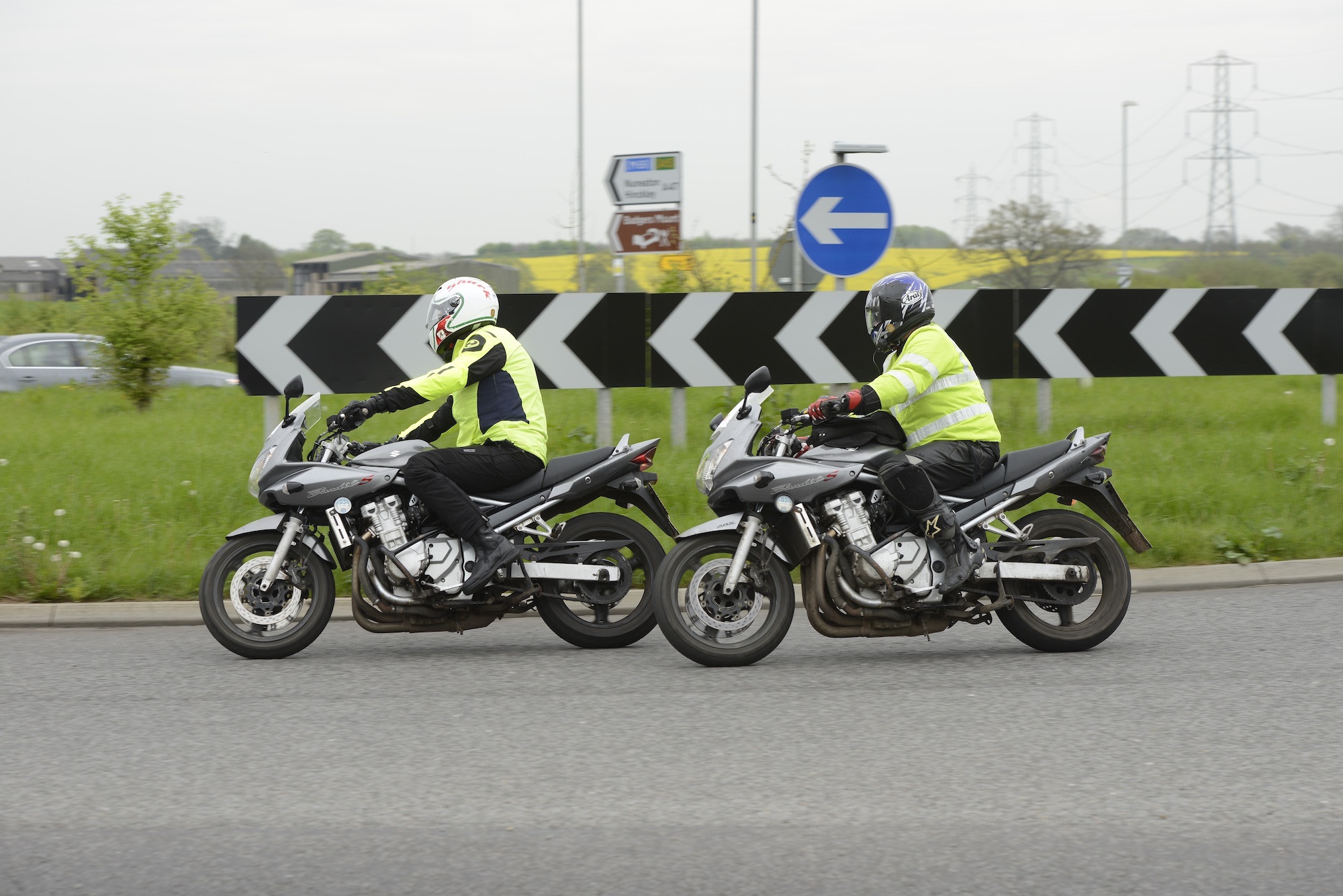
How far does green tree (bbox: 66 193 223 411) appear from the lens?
1543 cm

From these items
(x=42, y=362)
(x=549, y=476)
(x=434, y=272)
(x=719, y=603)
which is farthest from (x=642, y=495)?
(x=42, y=362)

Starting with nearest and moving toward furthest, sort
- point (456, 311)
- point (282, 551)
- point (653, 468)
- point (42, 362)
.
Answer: point (282, 551) < point (456, 311) < point (653, 468) < point (42, 362)

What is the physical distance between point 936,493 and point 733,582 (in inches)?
38.9

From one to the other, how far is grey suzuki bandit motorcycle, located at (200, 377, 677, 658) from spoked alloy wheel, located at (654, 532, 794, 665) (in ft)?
1.73

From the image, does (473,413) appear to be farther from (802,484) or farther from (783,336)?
(783,336)

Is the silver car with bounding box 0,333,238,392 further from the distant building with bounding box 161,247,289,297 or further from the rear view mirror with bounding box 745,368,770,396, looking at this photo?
the rear view mirror with bounding box 745,368,770,396

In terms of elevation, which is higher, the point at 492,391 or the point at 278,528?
the point at 492,391

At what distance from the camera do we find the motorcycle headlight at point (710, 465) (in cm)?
625

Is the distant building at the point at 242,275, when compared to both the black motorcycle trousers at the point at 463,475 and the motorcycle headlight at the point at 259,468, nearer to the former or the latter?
the motorcycle headlight at the point at 259,468

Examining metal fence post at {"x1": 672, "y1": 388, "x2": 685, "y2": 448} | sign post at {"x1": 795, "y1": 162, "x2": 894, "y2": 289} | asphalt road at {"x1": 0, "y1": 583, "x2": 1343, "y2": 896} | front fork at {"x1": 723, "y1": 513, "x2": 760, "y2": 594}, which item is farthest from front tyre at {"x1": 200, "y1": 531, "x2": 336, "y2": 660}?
metal fence post at {"x1": 672, "y1": 388, "x2": 685, "y2": 448}

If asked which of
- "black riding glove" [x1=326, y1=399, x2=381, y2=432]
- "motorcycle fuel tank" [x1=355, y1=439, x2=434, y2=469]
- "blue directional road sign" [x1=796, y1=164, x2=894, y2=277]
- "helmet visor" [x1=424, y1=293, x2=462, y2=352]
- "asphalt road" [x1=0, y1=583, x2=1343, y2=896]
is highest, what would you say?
"blue directional road sign" [x1=796, y1=164, x2=894, y2=277]

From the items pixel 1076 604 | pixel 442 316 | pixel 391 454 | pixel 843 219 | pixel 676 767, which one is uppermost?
pixel 843 219

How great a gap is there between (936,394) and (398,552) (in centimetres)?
259

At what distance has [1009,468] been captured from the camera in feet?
21.3
